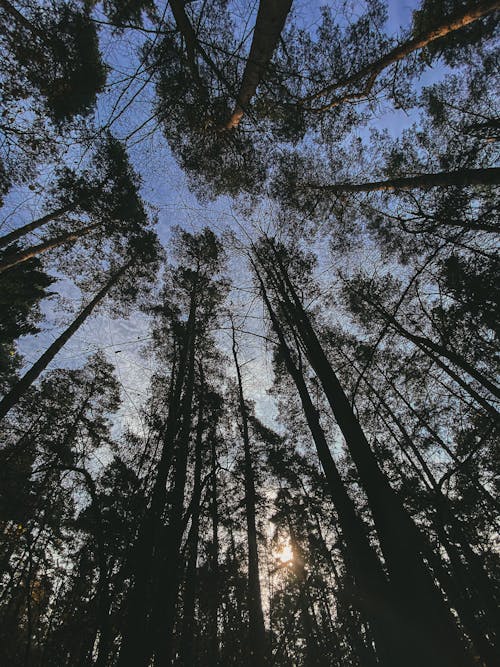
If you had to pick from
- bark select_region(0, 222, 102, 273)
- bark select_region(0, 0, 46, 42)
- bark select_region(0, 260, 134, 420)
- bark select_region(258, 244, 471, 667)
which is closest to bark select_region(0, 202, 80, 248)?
bark select_region(0, 222, 102, 273)

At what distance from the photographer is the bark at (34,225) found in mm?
7207

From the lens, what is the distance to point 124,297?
1125 cm

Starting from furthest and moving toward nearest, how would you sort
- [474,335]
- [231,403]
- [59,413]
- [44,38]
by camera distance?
1. [231,403]
2. [59,413]
3. [474,335]
4. [44,38]

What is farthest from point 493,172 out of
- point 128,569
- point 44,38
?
point 44,38

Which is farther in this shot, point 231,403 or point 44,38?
point 231,403

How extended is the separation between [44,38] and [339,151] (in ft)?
22.5

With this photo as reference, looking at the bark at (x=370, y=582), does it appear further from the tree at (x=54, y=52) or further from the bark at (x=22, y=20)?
the bark at (x=22, y=20)

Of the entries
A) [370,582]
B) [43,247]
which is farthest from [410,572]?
[43,247]

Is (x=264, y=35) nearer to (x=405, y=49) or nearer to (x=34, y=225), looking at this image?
(x=405, y=49)

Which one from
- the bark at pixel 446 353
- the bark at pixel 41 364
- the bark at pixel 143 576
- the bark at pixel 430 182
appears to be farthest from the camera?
the bark at pixel 41 364

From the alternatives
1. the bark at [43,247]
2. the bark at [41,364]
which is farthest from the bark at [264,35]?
the bark at [41,364]

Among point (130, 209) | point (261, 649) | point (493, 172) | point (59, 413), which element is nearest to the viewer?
point (493, 172)

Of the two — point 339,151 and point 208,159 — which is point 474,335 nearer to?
point 339,151

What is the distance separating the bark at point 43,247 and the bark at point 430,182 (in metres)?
7.31
